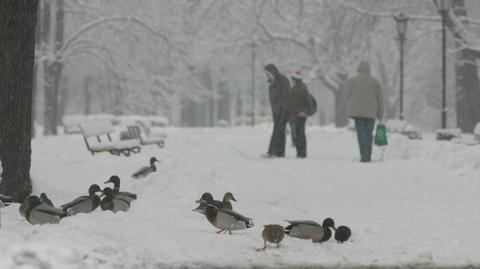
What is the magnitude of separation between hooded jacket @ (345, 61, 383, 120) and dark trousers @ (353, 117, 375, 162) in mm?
171

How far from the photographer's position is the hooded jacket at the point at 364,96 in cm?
1532

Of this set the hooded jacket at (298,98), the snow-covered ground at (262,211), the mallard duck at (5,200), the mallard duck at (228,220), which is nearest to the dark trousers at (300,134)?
the hooded jacket at (298,98)

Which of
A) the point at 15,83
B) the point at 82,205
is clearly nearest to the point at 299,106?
the point at 15,83

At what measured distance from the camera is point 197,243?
258 inches

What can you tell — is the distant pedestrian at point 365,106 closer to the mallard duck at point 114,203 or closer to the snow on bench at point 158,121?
the mallard duck at point 114,203

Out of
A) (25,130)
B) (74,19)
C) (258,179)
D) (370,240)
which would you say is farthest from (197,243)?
(74,19)

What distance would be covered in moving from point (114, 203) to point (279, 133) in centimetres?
862

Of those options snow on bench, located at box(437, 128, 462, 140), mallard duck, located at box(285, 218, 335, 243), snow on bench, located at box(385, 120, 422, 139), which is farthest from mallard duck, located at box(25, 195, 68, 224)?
snow on bench, located at box(385, 120, 422, 139)

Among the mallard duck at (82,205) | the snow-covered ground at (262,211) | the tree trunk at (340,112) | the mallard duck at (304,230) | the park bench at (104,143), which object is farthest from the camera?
the tree trunk at (340,112)

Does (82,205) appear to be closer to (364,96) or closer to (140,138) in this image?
(364,96)

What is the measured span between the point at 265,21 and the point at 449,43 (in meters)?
14.8

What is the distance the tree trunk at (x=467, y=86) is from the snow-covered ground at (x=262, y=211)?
750 cm

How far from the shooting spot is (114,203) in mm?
7844

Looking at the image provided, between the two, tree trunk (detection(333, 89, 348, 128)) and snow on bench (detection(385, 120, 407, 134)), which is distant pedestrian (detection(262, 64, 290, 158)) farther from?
tree trunk (detection(333, 89, 348, 128))
